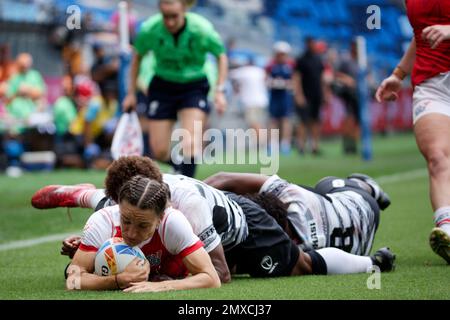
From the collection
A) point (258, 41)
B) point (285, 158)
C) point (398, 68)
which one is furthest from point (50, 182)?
point (258, 41)

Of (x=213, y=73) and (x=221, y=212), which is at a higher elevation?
(x=213, y=73)

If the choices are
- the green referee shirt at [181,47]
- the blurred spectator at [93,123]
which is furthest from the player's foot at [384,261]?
the blurred spectator at [93,123]

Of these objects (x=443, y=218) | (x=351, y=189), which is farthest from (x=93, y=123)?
(x=443, y=218)

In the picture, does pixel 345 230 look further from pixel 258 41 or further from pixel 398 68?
pixel 258 41

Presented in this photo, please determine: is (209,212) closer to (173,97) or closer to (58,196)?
(58,196)

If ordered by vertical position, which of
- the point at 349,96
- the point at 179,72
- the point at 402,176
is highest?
the point at 179,72

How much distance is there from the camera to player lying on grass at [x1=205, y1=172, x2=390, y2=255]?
25.1ft

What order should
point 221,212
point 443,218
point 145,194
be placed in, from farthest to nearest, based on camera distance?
point 443,218 < point 221,212 < point 145,194

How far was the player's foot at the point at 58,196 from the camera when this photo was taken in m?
7.59

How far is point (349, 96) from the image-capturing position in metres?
26.3

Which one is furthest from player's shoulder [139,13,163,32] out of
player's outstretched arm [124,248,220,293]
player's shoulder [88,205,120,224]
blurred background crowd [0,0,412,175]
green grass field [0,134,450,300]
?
player's outstretched arm [124,248,220,293]

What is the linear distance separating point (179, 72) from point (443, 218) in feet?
15.3

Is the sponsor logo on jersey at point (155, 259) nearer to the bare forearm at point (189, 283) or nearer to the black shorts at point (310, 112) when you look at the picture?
the bare forearm at point (189, 283)
